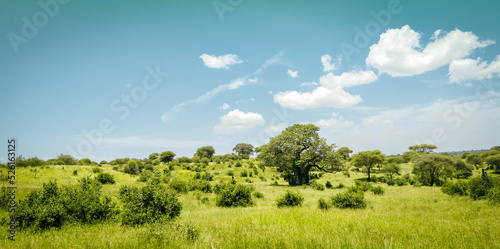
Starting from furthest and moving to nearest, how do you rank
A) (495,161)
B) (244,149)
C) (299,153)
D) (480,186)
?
(244,149), (495,161), (299,153), (480,186)

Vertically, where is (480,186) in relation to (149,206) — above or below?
below

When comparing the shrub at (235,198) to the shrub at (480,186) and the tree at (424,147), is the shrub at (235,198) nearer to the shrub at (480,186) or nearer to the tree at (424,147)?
the shrub at (480,186)

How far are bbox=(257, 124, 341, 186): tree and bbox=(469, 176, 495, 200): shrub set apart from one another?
62.9 feet

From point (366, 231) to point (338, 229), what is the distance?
0.84 meters

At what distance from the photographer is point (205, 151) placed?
10144 cm

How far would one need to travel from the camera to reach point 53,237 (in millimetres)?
7727

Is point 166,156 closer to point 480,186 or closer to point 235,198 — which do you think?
point 235,198

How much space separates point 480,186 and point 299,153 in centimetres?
2437

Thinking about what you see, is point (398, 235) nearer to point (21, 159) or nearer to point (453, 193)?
point (453, 193)

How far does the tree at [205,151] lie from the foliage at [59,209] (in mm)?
89437

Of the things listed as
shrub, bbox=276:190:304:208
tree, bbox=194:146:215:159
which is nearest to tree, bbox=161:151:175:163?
tree, bbox=194:146:215:159

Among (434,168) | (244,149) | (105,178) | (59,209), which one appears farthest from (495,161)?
(244,149)

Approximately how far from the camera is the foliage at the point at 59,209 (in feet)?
30.9

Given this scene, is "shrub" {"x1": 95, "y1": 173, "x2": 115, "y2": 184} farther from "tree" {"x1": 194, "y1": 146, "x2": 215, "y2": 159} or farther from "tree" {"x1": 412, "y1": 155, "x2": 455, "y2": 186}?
"tree" {"x1": 194, "y1": 146, "x2": 215, "y2": 159}
